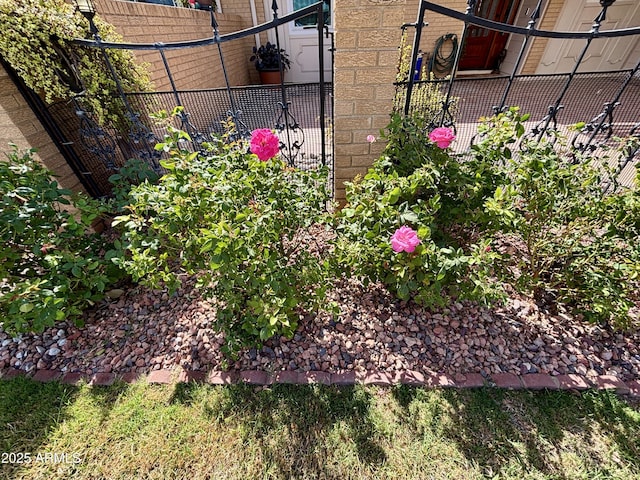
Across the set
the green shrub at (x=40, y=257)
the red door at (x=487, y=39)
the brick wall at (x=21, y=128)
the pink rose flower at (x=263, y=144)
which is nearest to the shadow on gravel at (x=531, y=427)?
the pink rose flower at (x=263, y=144)

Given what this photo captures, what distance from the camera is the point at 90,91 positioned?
210cm

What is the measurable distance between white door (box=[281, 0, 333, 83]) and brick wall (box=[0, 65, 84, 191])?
5.80 m

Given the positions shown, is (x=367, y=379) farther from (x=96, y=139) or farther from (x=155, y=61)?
(x=155, y=61)

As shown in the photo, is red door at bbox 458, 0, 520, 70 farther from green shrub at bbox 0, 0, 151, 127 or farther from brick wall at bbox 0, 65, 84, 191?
brick wall at bbox 0, 65, 84, 191

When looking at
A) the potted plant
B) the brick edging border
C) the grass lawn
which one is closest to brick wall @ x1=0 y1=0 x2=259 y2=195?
the potted plant

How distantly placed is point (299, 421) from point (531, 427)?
117 cm

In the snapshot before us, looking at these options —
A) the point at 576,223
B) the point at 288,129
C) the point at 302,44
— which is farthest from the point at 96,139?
the point at 302,44

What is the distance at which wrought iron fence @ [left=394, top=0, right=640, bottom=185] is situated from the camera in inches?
77.3

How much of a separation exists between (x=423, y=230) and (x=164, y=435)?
1681mm

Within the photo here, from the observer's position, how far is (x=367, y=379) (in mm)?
1629

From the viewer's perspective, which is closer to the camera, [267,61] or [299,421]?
[299,421]

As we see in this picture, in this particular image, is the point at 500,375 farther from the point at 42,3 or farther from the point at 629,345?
the point at 42,3

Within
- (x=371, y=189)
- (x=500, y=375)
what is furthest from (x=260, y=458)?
(x=371, y=189)

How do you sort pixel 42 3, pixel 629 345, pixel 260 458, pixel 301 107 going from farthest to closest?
pixel 301 107 → pixel 42 3 → pixel 629 345 → pixel 260 458
